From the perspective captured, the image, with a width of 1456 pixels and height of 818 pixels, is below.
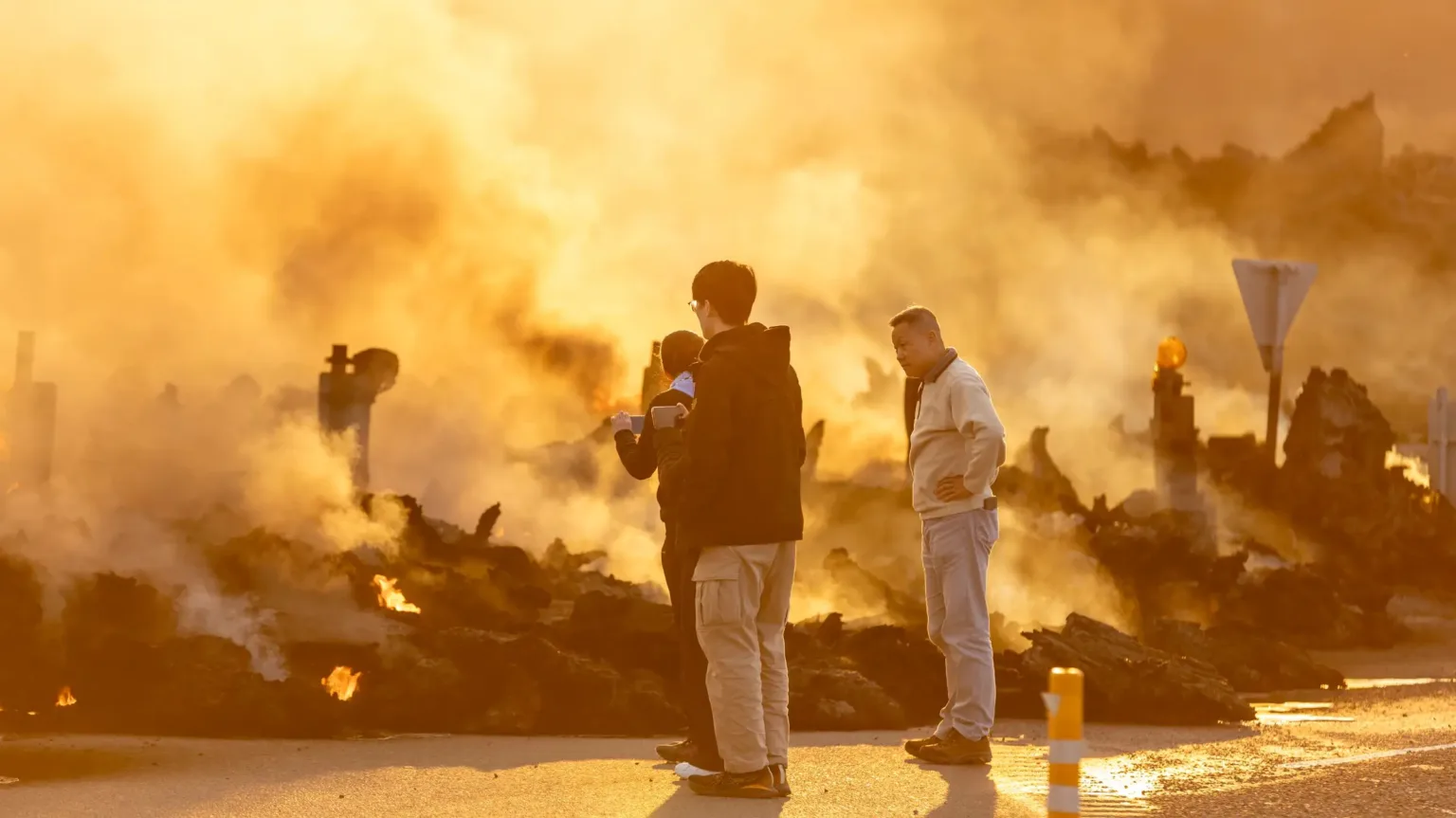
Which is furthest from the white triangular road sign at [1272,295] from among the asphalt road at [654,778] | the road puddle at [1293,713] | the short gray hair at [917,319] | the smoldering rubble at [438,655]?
the short gray hair at [917,319]

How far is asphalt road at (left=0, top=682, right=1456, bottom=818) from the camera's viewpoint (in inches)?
265

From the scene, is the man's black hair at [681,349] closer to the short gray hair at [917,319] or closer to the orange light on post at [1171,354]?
the short gray hair at [917,319]

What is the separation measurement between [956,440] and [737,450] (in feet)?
5.16

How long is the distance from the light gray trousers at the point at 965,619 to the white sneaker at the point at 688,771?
4.41ft

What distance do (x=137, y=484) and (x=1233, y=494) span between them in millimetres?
21646

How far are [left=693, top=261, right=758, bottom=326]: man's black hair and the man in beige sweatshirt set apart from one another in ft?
4.26

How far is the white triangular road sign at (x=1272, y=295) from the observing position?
18.5 meters

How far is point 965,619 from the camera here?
789 centimetres

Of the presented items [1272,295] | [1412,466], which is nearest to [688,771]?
[1272,295]

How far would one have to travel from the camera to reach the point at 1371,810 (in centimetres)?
675

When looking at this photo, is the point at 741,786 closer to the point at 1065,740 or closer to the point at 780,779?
the point at 780,779

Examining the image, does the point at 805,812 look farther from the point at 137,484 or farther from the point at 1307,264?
the point at 1307,264

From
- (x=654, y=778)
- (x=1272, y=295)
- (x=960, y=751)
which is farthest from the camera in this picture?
(x=1272, y=295)

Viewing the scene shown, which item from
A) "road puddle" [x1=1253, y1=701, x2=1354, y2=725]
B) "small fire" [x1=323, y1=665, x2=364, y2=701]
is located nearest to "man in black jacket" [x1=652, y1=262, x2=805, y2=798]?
"small fire" [x1=323, y1=665, x2=364, y2=701]
